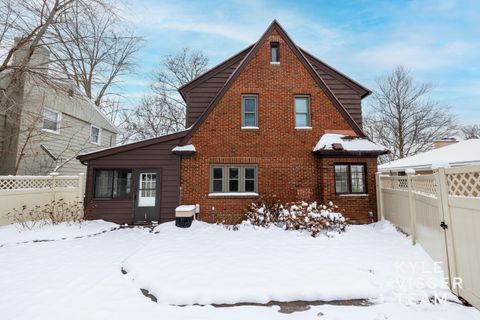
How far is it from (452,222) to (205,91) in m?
9.92

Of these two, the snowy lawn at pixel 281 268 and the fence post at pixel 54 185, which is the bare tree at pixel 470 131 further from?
the fence post at pixel 54 185

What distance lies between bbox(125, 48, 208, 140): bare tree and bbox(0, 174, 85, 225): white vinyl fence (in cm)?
1453

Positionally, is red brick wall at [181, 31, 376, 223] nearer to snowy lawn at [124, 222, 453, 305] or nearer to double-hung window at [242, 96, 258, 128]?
double-hung window at [242, 96, 258, 128]

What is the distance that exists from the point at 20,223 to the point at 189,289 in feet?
28.8

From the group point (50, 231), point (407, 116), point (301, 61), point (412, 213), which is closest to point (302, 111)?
point (301, 61)

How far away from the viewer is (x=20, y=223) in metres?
8.68

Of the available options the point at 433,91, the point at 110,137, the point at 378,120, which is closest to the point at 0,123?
the point at 110,137

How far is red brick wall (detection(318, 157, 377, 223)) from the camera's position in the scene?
9406mm

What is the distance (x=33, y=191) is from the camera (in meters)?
9.36

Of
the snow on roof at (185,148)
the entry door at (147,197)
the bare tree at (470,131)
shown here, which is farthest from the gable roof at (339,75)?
the bare tree at (470,131)

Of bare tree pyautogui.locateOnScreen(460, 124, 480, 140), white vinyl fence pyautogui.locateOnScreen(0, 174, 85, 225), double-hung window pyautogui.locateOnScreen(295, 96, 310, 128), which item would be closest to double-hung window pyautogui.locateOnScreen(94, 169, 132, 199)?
white vinyl fence pyautogui.locateOnScreen(0, 174, 85, 225)

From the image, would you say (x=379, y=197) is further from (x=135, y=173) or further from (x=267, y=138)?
(x=135, y=173)

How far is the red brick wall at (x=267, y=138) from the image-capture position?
978 cm

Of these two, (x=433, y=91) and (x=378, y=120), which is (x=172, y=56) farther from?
(x=433, y=91)
